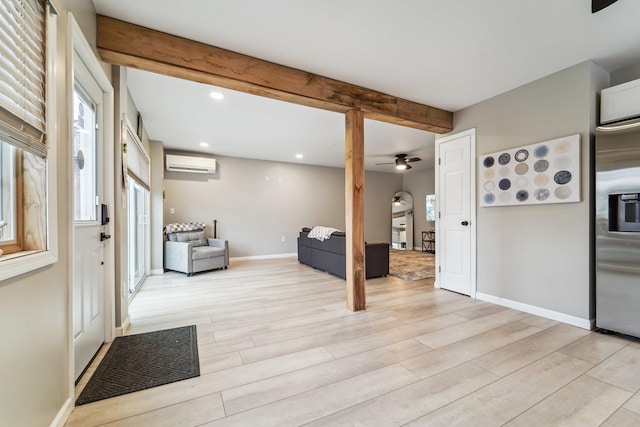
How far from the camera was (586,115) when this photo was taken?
2557 mm

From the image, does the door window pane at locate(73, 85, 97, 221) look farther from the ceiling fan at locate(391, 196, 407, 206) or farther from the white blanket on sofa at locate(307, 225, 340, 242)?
the ceiling fan at locate(391, 196, 407, 206)

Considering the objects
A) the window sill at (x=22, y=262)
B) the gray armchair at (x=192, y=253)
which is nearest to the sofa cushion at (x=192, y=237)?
the gray armchair at (x=192, y=253)

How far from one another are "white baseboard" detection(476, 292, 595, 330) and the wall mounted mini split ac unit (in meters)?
5.70

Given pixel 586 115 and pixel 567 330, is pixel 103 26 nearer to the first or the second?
pixel 586 115

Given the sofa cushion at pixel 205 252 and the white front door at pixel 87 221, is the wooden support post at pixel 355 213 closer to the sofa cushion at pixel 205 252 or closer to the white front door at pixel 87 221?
the white front door at pixel 87 221

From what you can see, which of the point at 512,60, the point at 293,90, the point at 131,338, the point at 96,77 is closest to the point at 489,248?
the point at 512,60

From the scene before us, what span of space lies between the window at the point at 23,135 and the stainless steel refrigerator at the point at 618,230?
3990 mm

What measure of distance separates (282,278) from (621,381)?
3.95 m

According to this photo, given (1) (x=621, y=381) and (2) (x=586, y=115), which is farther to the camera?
(2) (x=586, y=115)

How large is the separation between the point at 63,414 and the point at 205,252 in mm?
3794

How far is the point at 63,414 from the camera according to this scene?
1363 mm

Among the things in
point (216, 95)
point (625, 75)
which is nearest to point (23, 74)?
point (216, 95)

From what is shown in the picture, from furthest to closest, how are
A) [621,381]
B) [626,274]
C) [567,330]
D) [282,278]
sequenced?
1. [282,278]
2. [567,330]
3. [626,274]
4. [621,381]

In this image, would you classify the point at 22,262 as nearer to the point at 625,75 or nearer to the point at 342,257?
the point at 342,257
